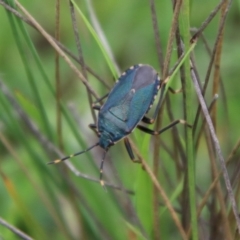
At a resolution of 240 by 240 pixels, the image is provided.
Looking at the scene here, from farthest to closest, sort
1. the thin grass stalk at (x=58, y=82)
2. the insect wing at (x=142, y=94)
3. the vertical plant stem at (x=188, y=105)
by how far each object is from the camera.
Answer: the insect wing at (x=142, y=94) → the thin grass stalk at (x=58, y=82) → the vertical plant stem at (x=188, y=105)

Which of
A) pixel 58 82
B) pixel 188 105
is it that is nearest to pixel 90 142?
pixel 58 82

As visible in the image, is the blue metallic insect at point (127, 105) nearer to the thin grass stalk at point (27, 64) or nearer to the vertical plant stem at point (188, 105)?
the thin grass stalk at point (27, 64)

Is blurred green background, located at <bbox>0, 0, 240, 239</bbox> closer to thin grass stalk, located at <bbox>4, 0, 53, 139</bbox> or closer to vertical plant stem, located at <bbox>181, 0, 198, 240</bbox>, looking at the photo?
thin grass stalk, located at <bbox>4, 0, 53, 139</bbox>

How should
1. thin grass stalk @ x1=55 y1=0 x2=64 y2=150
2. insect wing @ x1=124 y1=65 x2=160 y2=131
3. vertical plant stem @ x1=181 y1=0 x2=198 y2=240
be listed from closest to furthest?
vertical plant stem @ x1=181 y1=0 x2=198 y2=240 < thin grass stalk @ x1=55 y1=0 x2=64 y2=150 < insect wing @ x1=124 y1=65 x2=160 y2=131

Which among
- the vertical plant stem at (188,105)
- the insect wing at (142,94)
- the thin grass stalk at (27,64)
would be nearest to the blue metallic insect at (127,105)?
the insect wing at (142,94)

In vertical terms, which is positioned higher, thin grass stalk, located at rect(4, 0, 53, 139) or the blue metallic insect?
thin grass stalk, located at rect(4, 0, 53, 139)

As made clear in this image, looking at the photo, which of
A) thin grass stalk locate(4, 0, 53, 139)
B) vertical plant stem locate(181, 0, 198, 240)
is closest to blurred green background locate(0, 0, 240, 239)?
thin grass stalk locate(4, 0, 53, 139)
